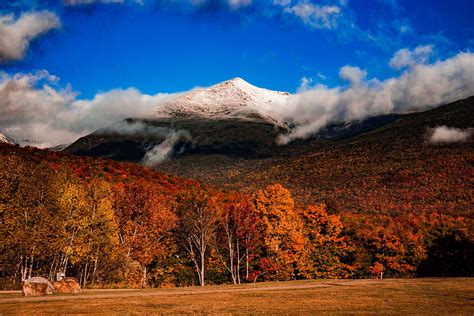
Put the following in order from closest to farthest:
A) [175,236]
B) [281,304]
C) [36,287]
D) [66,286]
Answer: [281,304] < [36,287] < [66,286] < [175,236]

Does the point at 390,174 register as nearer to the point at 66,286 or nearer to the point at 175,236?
the point at 175,236

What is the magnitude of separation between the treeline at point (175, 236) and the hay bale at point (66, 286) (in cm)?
741

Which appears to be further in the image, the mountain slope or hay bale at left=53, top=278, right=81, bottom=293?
the mountain slope

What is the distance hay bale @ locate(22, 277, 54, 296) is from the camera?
2495 centimetres

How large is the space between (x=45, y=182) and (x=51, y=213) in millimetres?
2748

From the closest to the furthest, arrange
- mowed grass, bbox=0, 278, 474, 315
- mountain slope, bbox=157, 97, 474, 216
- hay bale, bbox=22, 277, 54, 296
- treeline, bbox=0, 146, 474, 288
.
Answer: mowed grass, bbox=0, 278, 474, 315, hay bale, bbox=22, 277, 54, 296, treeline, bbox=0, 146, 474, 288, mountain slope, bbox=157, 97, 474, 216

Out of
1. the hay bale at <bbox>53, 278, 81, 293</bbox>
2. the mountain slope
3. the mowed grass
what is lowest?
the mowed grass

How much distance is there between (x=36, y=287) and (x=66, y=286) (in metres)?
2.65

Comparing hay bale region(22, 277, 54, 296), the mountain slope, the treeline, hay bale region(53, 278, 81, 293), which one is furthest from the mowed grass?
the mountain slope

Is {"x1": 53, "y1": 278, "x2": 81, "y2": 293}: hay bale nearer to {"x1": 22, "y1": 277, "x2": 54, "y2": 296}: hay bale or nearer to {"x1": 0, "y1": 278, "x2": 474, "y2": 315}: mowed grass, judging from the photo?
{"x1": 22, "y1": 277, "x2": 54, "y2": 296}: hay bale

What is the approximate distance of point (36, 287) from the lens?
2530cm

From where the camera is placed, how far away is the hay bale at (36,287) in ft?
81.9

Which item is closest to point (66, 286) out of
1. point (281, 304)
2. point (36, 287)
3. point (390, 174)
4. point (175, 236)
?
point (36, 287)

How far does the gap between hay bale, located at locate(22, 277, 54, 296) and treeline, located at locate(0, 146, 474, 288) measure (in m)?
8.74
